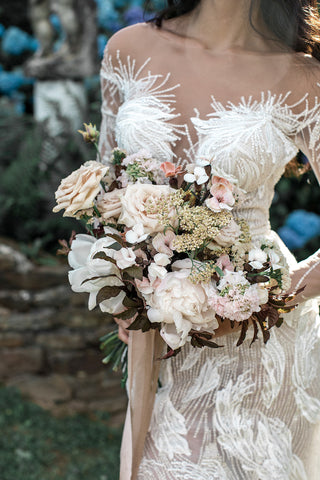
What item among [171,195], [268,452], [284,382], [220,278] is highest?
[171,195]

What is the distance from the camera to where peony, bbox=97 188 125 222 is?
1.69 m

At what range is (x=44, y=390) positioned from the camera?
409 cm

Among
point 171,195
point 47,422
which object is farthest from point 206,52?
point 47,422

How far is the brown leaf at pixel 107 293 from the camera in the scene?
1.60 metres

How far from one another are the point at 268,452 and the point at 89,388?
7.37 ft

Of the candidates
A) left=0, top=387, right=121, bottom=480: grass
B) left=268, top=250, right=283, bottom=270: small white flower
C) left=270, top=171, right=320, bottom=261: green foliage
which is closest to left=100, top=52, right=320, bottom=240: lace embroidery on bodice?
left=268, top=250, right=283, bottom=270: small white flower

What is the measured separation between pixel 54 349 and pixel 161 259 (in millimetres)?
2825

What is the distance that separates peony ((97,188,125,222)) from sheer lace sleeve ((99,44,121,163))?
61 cm

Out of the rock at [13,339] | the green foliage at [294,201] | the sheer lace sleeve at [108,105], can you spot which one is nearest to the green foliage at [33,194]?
the rock at [13,339]

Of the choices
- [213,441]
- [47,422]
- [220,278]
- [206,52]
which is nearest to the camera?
[220,278]

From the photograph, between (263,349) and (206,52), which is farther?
(206,52)

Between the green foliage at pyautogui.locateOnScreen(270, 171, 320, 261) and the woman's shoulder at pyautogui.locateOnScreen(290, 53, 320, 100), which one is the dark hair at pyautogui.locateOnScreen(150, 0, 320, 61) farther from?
the green foliage at pyautogui.locateOnScreen(270, 171, 320, 261)

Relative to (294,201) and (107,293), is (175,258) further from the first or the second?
(294,201)

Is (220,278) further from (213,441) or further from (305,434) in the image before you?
(305,434)
